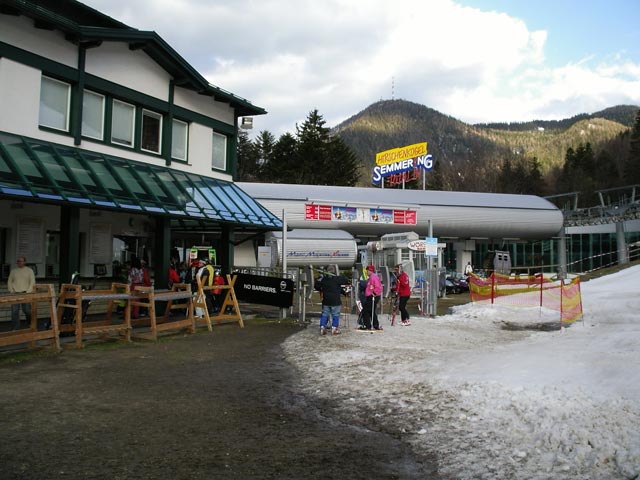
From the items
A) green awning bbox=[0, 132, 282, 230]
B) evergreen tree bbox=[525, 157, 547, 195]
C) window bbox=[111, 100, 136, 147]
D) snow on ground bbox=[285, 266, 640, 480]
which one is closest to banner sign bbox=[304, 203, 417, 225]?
green awning bbox=[0, 132, 282, 230]

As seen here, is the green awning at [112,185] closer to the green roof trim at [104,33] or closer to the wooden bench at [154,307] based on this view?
the wooden bench at [154,307]

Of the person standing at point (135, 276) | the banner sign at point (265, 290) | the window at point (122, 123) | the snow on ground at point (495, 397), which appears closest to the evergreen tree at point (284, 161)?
the banner sign at point (265, 290)

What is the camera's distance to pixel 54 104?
13.4 meters

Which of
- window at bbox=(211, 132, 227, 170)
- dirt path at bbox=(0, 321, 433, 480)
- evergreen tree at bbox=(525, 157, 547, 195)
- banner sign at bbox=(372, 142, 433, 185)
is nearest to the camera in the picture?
dirt path at bbox=(0, 321, 433, 480)

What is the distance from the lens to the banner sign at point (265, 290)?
1606 centimetres

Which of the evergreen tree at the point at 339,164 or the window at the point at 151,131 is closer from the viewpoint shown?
the window at the point at 151,131

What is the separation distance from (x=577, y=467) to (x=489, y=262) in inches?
1762

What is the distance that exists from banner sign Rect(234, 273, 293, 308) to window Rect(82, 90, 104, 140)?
5.83 m

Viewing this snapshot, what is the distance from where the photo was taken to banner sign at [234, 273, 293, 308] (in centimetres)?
1606

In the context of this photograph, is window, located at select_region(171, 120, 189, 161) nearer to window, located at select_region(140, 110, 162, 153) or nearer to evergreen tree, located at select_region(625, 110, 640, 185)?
window, located at select_region(140, 110, 162, 153)

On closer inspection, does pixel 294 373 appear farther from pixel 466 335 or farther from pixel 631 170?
pixel 631 170

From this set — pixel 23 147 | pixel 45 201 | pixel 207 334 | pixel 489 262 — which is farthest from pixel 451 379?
pixel 489 262

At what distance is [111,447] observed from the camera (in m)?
5.30

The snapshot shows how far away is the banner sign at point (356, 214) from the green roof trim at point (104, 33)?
4842 mm
